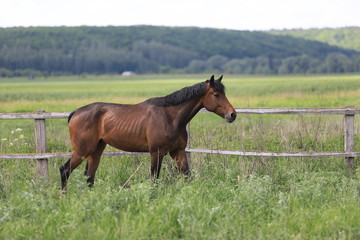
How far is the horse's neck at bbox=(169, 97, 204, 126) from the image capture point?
738 cm

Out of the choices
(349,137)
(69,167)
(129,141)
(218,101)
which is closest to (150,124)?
(129,141)

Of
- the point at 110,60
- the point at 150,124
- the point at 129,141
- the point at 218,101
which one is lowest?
the point at 129,141

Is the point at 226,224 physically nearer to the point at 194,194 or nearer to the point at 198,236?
the point at 198,236

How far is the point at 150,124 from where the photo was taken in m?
7.35

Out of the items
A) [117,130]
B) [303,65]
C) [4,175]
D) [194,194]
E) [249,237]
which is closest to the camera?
[249,237]

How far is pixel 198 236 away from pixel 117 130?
266 centimetres

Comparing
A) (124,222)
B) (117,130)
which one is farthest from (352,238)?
(117,130)

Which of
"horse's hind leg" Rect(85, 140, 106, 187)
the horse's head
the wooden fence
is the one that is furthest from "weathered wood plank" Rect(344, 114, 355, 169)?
"horse's hind leg" Rect(85, 140, 106, 187)

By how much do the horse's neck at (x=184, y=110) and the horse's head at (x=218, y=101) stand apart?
Answer: 0.15 metres

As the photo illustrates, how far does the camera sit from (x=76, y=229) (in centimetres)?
538

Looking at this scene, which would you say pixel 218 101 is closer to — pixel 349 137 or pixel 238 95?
pixel 349 137

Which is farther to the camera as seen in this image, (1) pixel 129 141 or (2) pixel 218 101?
(1) pixel 129 141

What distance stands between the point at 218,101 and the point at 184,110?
482 mm

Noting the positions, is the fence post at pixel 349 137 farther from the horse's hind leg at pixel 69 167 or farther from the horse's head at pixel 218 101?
the horse's hind leg at pixel 69 167
